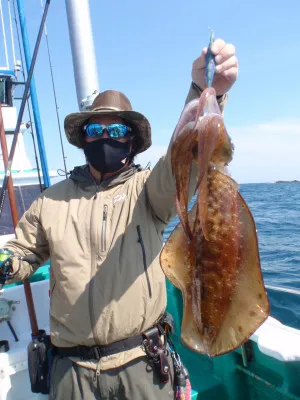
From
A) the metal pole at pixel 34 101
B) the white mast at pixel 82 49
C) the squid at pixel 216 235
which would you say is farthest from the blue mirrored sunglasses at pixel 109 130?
the metal pole at pixel 34 101

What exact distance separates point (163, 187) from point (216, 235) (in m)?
0.82

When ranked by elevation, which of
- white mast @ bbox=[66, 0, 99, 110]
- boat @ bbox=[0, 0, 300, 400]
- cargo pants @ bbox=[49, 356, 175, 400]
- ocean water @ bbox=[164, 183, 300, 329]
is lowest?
ocean water @ bbox=[164, 183, 300, 329]

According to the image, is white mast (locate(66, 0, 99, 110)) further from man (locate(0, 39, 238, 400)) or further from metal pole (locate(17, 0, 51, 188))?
man (locate(0, 39, 238, 400))

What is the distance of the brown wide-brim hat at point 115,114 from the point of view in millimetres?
2820

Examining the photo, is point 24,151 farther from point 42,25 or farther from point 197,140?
point 197,140

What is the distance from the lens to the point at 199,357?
4.69 m

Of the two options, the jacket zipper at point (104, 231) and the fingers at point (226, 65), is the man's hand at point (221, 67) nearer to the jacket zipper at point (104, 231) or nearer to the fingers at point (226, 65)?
the fingers at point (226, 65)

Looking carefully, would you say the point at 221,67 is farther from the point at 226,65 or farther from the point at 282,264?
the point at 282,264

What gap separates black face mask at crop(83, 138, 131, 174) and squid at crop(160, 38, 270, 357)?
1197 millimetres

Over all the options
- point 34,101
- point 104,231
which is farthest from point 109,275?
point 34,101

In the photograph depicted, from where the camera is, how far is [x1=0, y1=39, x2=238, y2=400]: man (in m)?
2.48

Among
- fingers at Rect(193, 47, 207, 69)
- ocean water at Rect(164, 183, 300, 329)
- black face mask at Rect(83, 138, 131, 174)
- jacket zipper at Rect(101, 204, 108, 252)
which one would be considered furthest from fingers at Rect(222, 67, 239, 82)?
ocean water at Rect(164, 183, 300, 329)

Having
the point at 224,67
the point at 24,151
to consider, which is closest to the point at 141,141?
the point at 224,67

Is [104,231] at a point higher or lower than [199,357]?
higher
